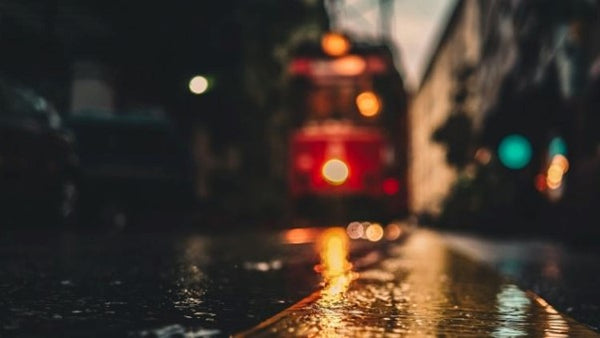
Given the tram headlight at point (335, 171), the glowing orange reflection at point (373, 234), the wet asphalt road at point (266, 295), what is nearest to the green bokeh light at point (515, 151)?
the wet asphalt road at point (266, 295)

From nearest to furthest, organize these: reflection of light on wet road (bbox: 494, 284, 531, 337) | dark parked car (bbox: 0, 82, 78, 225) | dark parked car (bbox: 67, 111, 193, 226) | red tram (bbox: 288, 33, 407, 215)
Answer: reflection of light on wet road (bbox: 494, 284, 531, 337), dark parked car (bbox: 0, 82, 78, 225), dark parked car (bbox: 67, 111, 193, 226), red tram (bbox: 288, 33, 407, 215)

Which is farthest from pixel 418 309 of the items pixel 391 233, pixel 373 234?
pixel 391 233

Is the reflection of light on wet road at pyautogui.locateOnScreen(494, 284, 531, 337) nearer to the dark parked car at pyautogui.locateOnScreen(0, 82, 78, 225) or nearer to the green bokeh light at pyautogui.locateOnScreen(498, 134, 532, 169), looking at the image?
the green bokeh light at pyautogui.locateOnScreen(498, 134, 532, 169)

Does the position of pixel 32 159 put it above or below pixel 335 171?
below

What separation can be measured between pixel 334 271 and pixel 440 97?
56317 mm

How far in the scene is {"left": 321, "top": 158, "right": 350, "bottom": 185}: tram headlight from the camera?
19734mm

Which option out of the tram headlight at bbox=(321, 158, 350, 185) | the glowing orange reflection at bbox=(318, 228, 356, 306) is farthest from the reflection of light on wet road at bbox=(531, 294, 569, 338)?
the tram headlight at bbox=(321, 158, 350, 185)

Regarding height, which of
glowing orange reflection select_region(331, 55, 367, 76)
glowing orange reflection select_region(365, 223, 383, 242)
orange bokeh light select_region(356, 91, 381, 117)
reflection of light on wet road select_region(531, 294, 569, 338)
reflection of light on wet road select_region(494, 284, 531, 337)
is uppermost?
glowing orange reflection select_region(331, 55, 367, 76)

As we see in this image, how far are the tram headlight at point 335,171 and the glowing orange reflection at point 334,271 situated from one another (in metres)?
6.99

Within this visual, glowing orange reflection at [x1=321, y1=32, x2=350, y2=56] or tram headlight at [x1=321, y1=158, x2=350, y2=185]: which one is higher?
glowing orange reflection at [x1=321, y1=32, x2=350, y2=56]

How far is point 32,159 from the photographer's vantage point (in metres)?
11.3

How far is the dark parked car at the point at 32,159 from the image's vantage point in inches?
430

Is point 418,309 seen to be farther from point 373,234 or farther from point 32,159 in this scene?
point 373,234

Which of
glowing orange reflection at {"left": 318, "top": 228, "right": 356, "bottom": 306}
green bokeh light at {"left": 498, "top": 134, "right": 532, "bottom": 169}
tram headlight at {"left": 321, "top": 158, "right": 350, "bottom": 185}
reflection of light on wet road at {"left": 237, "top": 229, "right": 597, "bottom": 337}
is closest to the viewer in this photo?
reflection of light on wet road at {"left": 237, "top": 229, "right": 597, "bottom": 337}
